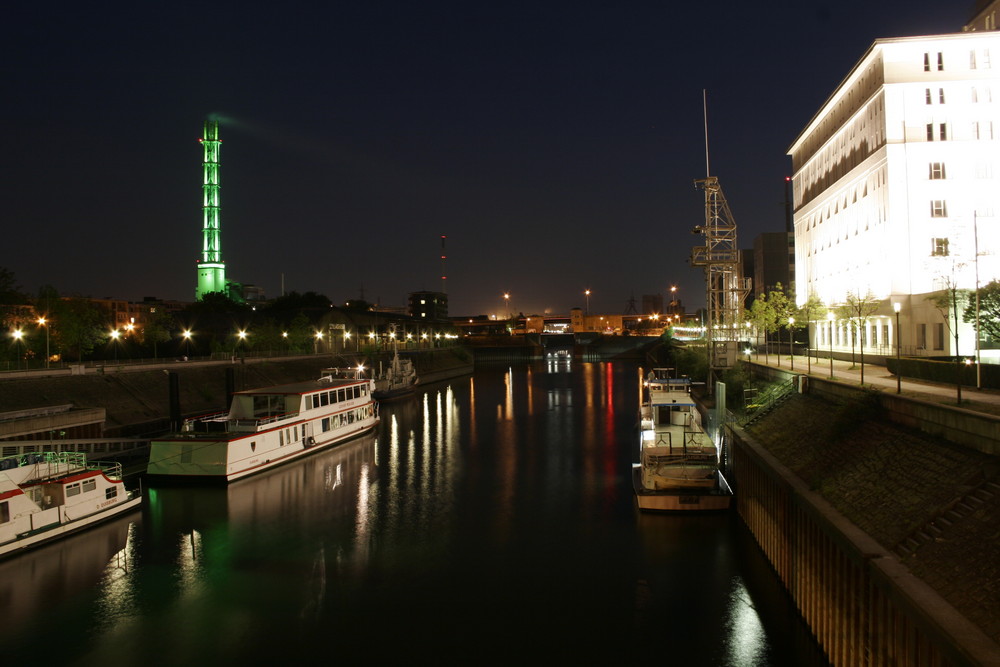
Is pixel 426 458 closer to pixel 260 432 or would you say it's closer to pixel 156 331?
pixel 260 432

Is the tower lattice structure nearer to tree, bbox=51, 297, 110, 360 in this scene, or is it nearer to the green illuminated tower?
tree, bbox=51, 297, 110, 360

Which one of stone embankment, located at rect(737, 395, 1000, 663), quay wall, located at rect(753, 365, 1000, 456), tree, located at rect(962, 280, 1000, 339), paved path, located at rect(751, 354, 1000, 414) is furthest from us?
tree, located at rect(962, 280, 1000, 339)

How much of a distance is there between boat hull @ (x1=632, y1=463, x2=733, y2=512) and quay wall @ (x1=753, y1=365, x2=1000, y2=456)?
486 cm

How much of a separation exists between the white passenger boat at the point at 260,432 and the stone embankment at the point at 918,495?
2122 cm

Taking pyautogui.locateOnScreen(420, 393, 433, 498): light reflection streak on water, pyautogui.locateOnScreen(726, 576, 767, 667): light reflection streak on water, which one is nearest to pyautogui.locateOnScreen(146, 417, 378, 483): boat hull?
pyautogui.locateOnScreen(420, 393, 433, 498): light reflection streak on water

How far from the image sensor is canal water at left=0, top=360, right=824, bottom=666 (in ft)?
42.9

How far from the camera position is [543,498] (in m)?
24.0

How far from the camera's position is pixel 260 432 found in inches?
1115

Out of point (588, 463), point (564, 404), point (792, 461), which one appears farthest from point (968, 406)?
point (564, 404)

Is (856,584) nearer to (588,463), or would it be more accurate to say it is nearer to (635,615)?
(635,615)

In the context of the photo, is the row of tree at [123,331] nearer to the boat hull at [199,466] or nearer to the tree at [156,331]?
the tree at [156,331]

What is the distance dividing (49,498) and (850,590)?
21.2 meters

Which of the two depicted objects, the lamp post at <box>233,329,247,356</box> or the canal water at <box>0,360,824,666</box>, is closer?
the canal water at <box>0,360,824,666</box>

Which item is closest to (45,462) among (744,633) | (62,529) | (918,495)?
(62,529)
